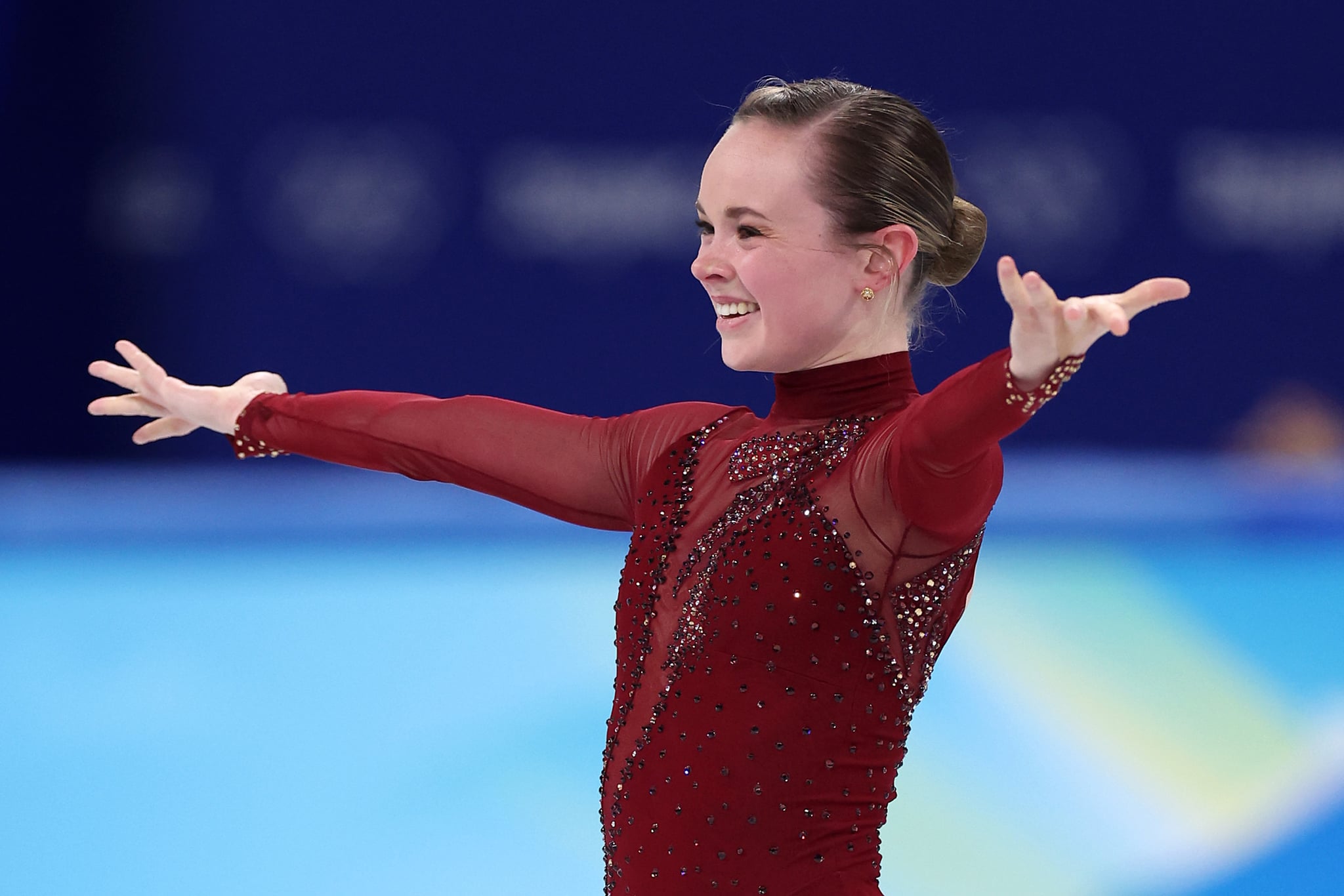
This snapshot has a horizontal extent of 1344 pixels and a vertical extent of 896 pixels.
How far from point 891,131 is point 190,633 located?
138 inches

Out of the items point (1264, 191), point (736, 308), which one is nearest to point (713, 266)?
point (736, 308)

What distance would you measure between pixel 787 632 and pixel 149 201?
17.7 ft

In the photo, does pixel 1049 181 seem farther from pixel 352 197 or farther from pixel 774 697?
pixel 774 697

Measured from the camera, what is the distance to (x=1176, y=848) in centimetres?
326

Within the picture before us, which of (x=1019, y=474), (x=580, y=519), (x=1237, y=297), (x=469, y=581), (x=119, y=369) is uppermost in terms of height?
(x=1237, y=297)

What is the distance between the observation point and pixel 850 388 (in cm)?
157

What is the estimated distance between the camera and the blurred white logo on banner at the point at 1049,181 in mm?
6359

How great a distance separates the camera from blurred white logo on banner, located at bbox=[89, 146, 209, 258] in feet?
20.3

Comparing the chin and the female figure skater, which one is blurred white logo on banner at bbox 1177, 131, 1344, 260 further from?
the chin

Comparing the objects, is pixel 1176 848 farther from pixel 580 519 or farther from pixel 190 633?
pixel 190 633

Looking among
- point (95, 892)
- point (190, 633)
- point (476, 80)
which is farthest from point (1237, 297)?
point (95, 892)

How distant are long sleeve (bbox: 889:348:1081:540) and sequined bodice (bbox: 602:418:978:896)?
0.29ft

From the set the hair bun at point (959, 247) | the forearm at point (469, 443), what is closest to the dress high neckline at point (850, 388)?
the hair bun at point (959, 247)

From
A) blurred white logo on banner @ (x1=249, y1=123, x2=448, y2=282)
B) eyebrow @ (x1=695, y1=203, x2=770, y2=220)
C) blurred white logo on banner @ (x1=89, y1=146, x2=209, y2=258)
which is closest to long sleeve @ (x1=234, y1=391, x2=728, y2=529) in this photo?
eyebrow @ (x1=695, y1=203, x2=770, y2=220)
